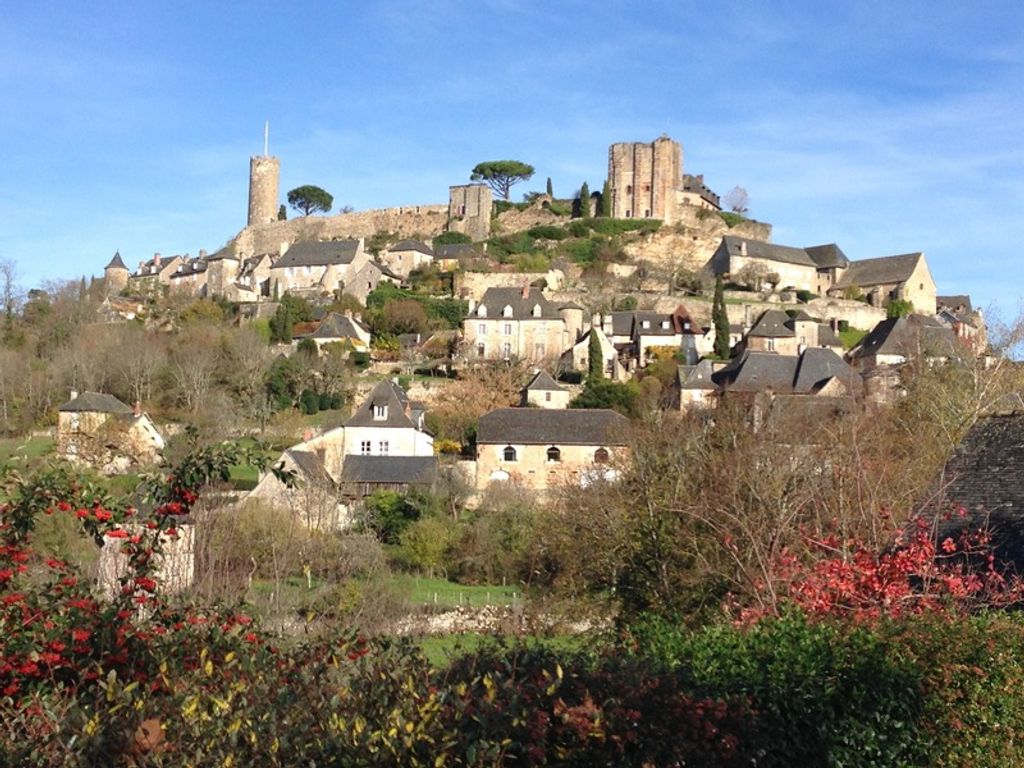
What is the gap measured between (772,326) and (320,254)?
30.5 meters

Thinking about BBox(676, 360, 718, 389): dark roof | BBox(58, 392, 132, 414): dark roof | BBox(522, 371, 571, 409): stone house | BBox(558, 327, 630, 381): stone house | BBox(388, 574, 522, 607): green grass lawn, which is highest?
BBox(558, 327, 630, 381): stone house

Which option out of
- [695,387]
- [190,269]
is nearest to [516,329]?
[695,387]

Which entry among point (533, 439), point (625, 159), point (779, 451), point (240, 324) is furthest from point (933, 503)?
point (625, 159)

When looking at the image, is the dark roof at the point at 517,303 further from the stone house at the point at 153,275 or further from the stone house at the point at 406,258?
the stone house at the point at 153,275

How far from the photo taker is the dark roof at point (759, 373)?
45.7 metres

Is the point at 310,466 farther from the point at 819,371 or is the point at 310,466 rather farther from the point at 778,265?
the point at 778,265

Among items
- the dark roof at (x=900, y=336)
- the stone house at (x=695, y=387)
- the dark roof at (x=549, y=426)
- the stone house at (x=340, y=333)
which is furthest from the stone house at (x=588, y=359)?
the dark roof at (x=549, y=426)

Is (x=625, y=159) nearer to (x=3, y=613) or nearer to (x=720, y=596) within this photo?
(x=720, y=596)

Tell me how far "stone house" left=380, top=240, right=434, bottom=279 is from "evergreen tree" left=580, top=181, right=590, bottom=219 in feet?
41.1

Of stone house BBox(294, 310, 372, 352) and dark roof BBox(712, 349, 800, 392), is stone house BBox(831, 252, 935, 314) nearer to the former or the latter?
dark roof BBox(712, 349, 800, 392)

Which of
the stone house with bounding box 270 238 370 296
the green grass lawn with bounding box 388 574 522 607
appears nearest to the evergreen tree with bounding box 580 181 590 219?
the stone house with bounding box 270 238 370 296

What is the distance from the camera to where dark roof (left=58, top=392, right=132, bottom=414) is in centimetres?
4194

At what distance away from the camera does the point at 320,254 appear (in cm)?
7131

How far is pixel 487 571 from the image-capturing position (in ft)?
98.4
